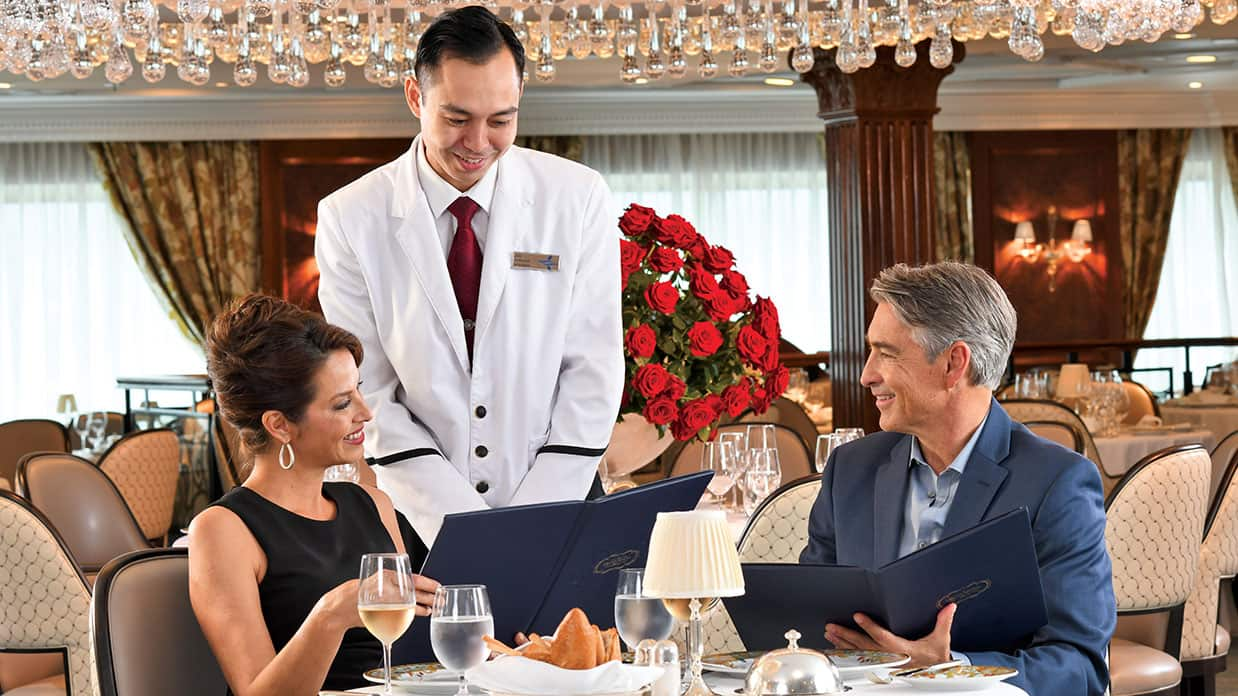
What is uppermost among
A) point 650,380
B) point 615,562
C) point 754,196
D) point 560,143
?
point 560,143

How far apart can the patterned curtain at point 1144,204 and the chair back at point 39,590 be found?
12.4 metres

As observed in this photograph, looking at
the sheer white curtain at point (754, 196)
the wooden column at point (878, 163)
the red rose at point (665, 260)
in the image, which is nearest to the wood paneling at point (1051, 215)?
the sheer white curtain at point (754, 196)

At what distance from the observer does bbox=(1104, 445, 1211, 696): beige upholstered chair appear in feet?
12.8

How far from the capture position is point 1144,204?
14.7 meters

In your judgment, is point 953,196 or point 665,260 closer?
point 665,260

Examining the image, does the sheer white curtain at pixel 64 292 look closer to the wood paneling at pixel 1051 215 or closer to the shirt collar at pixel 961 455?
the wood paneling at pixel 1051 215

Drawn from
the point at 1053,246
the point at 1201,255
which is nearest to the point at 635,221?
the point at 1053,246

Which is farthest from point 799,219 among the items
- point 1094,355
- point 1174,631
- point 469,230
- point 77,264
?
point 469,230

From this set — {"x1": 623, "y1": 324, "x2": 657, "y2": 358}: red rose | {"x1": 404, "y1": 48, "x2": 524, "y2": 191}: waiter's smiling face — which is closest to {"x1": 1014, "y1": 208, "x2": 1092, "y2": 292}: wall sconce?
{"x1": 623, "y1": 324, "x2": 657, "y2": 358}: red rose

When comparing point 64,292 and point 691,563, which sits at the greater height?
point 64,292

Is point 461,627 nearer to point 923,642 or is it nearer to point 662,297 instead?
point 923,642

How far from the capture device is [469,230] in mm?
2838

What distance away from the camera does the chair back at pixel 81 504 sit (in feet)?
16.0

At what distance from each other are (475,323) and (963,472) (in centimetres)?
88
